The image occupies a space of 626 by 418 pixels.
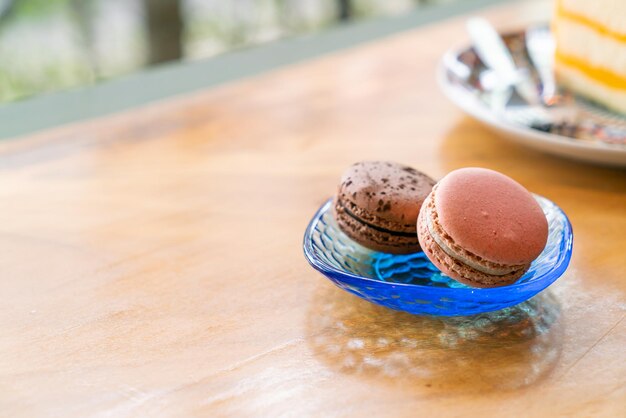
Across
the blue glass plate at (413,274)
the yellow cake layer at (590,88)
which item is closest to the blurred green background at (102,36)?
the yellow cake layer at (590,88)

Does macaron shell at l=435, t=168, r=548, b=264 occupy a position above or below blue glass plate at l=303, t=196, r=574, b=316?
above

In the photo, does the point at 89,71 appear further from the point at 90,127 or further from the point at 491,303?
the point at 491,303

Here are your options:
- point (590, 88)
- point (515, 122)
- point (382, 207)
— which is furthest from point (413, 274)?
point (590, 88)

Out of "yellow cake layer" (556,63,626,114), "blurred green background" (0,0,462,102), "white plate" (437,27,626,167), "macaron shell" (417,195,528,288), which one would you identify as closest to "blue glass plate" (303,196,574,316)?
"macaron shell" (417,195,528,288)

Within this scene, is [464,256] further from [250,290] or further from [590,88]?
[590,88]

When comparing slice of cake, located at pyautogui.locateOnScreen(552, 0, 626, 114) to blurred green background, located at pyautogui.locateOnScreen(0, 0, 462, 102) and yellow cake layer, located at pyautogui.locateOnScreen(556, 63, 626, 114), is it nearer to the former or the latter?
yellow cake layer, located at pyautogui.locateOnScreen(556, 63, 626, 114)

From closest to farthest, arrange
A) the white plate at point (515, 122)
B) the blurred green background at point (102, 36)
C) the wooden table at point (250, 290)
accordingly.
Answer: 1. the wooden table at point (250, 290)
2. the white plate at point (515, 122)
3. the blurred green background at point (102, 36)

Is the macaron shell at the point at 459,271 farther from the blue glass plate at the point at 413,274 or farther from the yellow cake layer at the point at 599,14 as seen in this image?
the yellow cake layer at the point at 599,14
